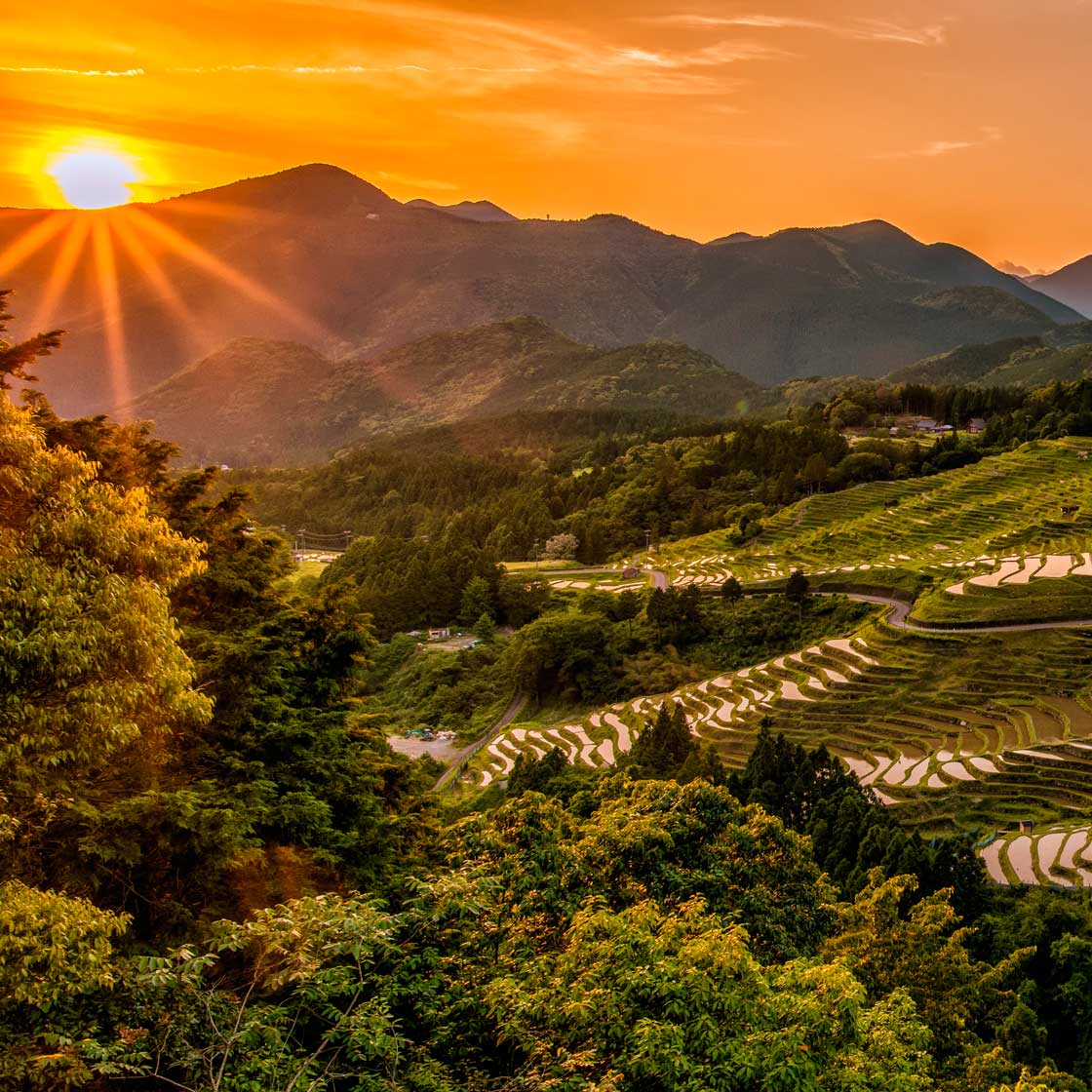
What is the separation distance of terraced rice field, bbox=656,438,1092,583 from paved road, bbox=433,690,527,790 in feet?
49.6

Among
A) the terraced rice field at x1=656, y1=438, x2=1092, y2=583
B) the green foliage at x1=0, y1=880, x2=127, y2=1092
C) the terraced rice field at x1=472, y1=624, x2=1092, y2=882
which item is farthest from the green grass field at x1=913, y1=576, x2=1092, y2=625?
the green foliage at x1=0, y1=880, x2=127, y2=1092

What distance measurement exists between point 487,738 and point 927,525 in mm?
32044

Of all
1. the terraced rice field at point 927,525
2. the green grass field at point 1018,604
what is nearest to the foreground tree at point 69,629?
the green grass field at point 1018,604

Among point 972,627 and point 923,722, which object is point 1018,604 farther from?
point 923,722

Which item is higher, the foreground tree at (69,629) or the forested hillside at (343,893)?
the foreground tree at (69,629)

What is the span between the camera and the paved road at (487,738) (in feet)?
131

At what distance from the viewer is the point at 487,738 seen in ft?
153

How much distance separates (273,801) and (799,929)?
7186 millimetres

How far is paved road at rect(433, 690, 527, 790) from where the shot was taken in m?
40.0

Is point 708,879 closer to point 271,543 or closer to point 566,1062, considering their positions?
point 566,1062

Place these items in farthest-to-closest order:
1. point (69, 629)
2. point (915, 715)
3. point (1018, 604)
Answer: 1. point (1018, 604)
2. point (915, 715)
3. point (69, 629)

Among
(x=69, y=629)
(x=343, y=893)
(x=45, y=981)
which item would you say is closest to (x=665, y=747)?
(x=343, y=893)

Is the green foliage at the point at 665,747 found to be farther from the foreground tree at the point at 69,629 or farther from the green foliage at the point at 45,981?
the green foliage at the point at 45,981

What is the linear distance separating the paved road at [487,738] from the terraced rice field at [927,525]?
595 inches
